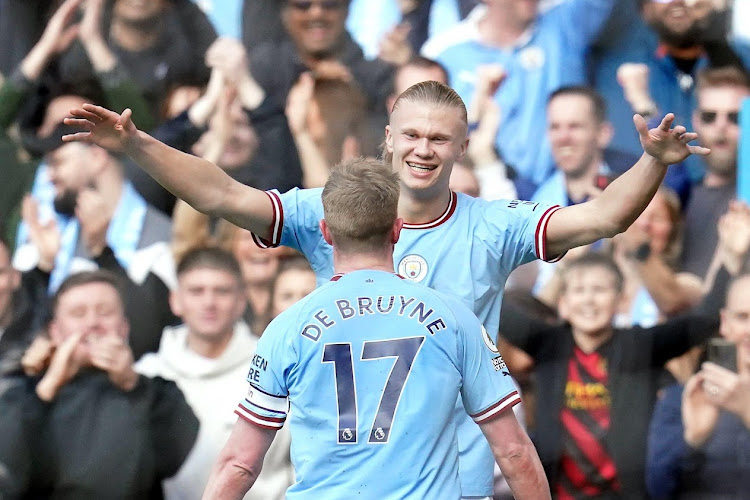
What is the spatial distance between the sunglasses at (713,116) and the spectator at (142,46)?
2587mm

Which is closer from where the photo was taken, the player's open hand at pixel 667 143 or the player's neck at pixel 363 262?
the player's neck at pixel 363 262

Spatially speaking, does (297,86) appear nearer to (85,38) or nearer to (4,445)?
(85,38)

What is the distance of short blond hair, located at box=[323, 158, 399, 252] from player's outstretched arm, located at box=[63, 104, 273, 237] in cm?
52

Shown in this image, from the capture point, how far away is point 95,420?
19.2 ft

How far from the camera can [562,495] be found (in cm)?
559

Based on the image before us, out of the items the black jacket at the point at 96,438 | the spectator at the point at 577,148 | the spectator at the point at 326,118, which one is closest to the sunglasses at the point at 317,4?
→ the spectator at the point at 326,118

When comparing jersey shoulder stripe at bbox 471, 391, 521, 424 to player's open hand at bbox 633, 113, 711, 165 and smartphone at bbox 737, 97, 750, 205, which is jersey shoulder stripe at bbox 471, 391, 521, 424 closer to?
player's open hand at bbox 633, 113, 711, 165

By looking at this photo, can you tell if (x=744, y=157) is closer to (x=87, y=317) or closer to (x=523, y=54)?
(x=523, y=54)

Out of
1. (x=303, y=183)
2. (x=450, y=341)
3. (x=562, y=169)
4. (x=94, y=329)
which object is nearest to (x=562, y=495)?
(x=562, y=169)

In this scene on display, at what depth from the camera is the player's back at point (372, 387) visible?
106 inches

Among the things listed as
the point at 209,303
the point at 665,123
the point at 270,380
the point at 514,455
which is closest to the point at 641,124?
the point at 665,123

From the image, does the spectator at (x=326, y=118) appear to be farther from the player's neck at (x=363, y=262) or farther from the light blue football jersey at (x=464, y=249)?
the player's neck at (x=363, y=262)

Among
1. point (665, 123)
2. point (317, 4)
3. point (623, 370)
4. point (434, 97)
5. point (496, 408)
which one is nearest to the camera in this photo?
point (496, 408)

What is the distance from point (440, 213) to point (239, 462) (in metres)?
1.03
